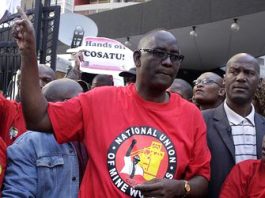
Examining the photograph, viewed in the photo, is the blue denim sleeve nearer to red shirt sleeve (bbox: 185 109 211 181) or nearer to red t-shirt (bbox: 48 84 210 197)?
red t-shirt (bbox: 48 84 210 197)

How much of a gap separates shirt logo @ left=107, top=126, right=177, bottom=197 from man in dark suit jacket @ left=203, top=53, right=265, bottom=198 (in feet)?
2.14

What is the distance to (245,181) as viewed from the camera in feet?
9.95

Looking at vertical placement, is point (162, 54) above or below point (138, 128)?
above

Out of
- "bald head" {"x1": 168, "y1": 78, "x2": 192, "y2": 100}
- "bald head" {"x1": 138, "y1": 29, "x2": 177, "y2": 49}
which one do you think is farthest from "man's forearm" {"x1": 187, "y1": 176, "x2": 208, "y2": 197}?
"bald head" {"x1": 168, "y1": 78, "x2": 192, "y2": 100}

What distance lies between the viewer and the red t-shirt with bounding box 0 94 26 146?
3.48 m

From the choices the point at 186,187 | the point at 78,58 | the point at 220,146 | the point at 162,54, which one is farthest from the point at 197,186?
the point at 78,58

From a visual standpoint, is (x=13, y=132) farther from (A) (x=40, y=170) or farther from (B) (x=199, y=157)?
(B) (x=199, y=157)

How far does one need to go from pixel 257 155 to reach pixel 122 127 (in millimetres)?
1102

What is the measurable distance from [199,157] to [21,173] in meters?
0.96

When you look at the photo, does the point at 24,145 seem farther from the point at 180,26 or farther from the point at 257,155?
the point at 180,26

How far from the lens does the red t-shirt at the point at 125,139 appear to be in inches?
99.8

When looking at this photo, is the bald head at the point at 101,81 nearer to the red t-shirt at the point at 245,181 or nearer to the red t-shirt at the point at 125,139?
the red t-shirt at the point at 245,181

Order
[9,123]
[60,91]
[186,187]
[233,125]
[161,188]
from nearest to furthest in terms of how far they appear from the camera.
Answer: [161,188], [186,187], [60,91], [233,125], [9,123]

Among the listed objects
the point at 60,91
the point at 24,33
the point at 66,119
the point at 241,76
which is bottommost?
the point at 66,119
